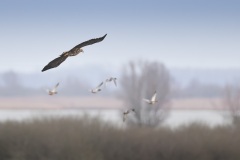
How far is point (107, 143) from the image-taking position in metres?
14.4

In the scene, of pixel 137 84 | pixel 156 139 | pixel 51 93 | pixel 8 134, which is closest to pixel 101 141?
pixel 156 139

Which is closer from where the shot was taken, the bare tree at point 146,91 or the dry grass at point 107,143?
the dry grass at point 107,143

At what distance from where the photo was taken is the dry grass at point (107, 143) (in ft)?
45.2

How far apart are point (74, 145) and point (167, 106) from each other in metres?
16.6

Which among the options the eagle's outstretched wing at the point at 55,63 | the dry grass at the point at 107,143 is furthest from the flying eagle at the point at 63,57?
the dry grass at the point at 107,143

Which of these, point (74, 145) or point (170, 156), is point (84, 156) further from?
point (170, 156)

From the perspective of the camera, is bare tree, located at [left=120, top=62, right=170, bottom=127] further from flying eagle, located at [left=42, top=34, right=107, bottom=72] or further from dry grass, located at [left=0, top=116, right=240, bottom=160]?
flying eagle, located at [left=42, top=34, right=107, bottom=72]

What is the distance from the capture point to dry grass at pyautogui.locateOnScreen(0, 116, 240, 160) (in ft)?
45.2

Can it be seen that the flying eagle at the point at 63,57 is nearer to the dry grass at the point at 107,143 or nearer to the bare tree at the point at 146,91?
the dry grass at the point at 107,143

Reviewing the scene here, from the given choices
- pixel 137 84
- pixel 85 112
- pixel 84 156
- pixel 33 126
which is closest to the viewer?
pixel 84 156

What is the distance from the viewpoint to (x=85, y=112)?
54.2ft

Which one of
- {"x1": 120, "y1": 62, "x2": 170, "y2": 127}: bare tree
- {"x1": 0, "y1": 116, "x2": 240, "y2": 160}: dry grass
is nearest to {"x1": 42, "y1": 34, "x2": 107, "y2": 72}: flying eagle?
{"x1": 0, "y1": 116, "x2": 240, "y2": 160}: dry grass

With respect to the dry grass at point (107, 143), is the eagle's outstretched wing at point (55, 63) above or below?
above

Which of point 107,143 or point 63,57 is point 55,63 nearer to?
point 63,57
